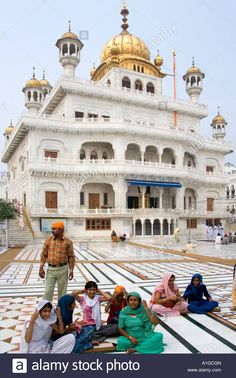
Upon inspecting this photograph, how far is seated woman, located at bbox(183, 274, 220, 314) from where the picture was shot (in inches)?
219

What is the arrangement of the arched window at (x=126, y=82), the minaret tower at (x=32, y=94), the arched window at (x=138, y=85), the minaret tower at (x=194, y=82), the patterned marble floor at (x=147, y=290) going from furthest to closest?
the minaret tower at (x=194, y=82) → the arched window at (x=138, y=85) → the arched window at (x=126, y=82) → the minaret tower at (x=32, y=94) → the patterned marble floor at (x=147, y=290)

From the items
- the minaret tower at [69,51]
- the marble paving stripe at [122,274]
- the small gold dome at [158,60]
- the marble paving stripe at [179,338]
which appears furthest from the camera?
the small gold dome at [158,60]

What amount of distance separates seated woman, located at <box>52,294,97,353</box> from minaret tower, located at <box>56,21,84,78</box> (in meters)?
23.9

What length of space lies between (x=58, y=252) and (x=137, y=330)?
173 centimetres

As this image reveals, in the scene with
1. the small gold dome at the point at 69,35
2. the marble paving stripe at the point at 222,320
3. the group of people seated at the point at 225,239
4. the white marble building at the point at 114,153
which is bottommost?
the group of people seated at the point at 225,239

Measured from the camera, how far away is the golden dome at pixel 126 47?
3102 centimetres

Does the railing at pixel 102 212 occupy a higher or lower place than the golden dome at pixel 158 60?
lower

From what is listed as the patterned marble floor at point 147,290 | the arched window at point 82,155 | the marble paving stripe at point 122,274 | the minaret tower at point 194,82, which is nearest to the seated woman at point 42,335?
A: the patterned marble floor at point 147,290

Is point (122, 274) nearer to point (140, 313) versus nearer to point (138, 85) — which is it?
point (140, 313)

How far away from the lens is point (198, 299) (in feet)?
18.8

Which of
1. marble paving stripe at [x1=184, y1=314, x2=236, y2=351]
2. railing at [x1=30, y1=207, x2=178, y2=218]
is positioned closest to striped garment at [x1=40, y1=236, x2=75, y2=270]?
marble paving stripe at [x1=184, y1=314, x2=236, y2=351]

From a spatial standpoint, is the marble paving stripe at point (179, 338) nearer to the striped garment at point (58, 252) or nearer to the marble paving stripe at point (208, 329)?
the marble paving stripe at point (208, 329)

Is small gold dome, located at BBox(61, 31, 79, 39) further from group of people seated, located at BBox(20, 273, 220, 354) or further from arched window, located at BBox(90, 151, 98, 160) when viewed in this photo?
group of people seated, located at BBox(20, 273, 220, 354)

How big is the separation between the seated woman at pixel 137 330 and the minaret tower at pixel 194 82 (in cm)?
3060
